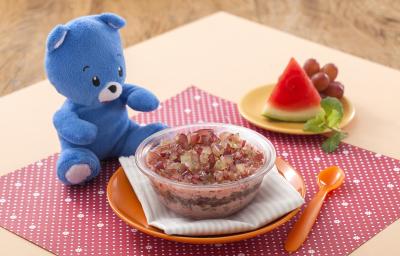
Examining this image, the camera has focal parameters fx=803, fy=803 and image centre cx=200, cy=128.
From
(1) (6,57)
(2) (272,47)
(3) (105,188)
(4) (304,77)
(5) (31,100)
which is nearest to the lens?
(3) (105,188)

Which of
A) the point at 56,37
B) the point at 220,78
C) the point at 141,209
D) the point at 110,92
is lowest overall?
the point at 220,78

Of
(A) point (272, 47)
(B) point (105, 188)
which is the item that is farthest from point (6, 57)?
(B) point (105, 188)

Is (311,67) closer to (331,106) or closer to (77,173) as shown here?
(331,106)

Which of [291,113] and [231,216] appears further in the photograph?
[291,113]

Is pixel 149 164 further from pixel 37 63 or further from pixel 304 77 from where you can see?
pixel 37 63

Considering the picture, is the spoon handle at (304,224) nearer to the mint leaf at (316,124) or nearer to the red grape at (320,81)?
the mint leaf at (316,124)

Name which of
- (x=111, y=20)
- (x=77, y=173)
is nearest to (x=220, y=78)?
(x=111, y=20)

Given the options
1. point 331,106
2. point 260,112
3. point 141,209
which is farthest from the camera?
point 260,112

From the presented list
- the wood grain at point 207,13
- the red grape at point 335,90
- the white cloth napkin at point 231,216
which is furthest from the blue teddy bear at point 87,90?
the wood grain at point 207,13
